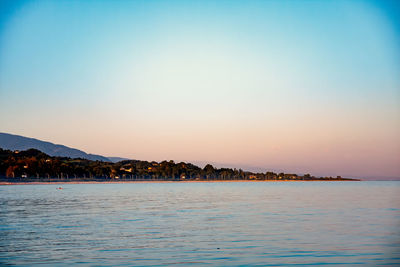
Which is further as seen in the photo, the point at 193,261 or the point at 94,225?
the point at 94,225

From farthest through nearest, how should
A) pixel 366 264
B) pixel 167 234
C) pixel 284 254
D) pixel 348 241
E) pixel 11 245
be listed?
pixel 167 234 < pixel 348 241 < pixel 11 245 < pixel 284 254 < pixel 366 264

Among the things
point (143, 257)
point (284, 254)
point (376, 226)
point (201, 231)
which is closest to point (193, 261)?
point (143, 257)

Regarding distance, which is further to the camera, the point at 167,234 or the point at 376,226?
the point at 376,226

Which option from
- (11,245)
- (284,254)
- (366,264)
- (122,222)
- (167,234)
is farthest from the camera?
(122,222)

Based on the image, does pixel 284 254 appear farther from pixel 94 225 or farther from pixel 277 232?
pixel 94 225

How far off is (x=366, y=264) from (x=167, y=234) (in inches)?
632

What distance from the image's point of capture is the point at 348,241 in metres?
30.7

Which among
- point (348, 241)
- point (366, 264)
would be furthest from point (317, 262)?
point (348, 241)

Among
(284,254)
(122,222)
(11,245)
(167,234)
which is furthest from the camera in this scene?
(122,222)

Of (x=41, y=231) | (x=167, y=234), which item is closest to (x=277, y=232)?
(x=167, y=234)

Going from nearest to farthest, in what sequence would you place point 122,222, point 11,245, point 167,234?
1. point 11,245
2. point 167,234
3. point 122,222

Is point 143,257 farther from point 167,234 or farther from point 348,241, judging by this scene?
point 348,241

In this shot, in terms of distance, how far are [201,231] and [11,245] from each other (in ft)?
48.8

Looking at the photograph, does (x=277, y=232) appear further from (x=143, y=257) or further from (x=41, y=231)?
(x=41, y=231)
